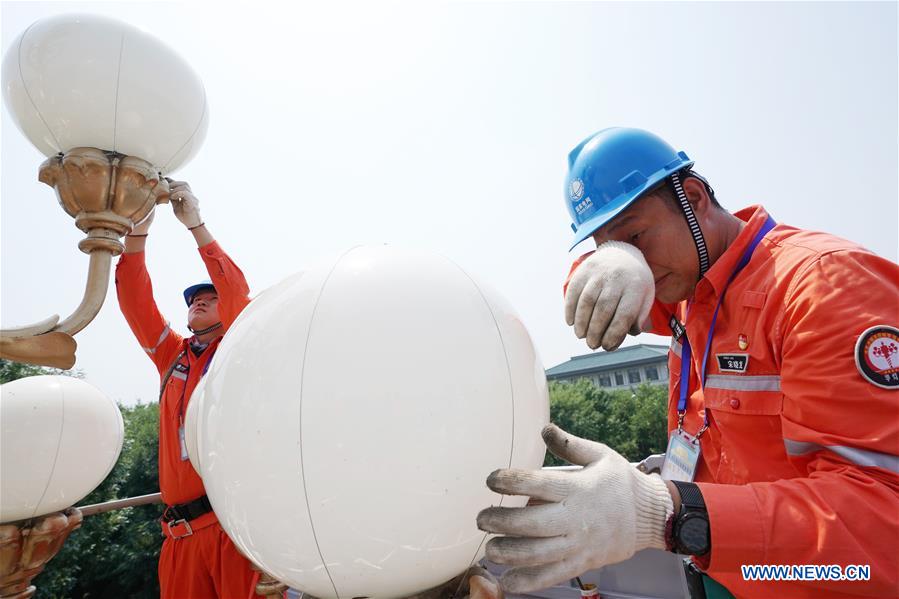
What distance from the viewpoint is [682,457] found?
1939 mm

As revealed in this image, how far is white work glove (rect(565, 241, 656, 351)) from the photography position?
4.46 ft

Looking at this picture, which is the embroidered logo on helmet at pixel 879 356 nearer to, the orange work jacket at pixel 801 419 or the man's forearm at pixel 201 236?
the orange work jacket at pixel 801 419

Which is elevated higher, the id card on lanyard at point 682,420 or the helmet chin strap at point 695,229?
the helmet chin strap at point 695,229

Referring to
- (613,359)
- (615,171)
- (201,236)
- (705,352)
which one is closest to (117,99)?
(201,236)

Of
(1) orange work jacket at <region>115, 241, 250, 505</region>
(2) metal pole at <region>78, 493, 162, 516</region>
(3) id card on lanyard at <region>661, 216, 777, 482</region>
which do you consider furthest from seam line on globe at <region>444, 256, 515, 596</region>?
(2) metal pole at <region>78, 493, 162, 516</region>

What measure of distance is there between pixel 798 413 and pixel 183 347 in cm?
371

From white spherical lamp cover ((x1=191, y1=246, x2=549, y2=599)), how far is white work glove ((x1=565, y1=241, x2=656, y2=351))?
19.2 inches

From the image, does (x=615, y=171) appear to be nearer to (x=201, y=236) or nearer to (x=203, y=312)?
(x=201, y=236)

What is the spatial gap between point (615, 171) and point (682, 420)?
1152 mm

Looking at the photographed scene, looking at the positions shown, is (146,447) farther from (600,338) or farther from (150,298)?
(600,338)

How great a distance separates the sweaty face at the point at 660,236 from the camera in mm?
1833

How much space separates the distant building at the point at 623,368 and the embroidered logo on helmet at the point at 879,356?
4581 centimetres

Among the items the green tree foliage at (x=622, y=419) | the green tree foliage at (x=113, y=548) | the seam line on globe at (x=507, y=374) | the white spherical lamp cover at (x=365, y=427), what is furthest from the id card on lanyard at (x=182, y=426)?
the green tree foliage at (x=622, y=419)

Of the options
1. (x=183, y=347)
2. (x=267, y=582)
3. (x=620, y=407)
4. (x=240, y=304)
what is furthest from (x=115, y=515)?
(x=620, y=407)
